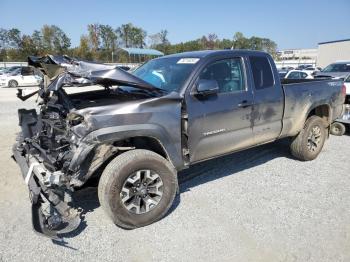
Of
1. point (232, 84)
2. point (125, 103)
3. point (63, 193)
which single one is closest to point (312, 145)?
point (232, 84)

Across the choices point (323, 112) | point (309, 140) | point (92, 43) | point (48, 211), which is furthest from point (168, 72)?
point (92, 43)

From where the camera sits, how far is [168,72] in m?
4.39

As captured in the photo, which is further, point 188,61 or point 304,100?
point 304,100

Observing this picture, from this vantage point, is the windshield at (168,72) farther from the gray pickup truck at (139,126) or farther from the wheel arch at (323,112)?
the wheel arch at (323,112)

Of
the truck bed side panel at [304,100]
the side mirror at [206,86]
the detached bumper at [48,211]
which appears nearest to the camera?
the detached bumper at [48,211]

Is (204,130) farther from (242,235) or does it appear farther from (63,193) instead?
(63,193)

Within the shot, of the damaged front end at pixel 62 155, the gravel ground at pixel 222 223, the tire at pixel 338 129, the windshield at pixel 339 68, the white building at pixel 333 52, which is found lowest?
the gravel ground at pixel 222 223

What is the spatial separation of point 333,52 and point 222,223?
4494cm

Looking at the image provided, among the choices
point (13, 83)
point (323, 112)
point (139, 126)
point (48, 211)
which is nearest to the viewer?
point (48, 211)

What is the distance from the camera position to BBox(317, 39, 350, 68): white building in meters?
40.6

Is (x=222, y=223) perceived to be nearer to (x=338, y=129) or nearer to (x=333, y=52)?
(x=338, y=129)

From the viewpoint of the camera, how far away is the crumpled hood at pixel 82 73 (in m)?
3.38

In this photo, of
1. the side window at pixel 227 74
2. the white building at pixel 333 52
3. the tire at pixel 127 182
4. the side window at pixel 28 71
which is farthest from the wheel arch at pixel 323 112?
the white building at pixel 333 52

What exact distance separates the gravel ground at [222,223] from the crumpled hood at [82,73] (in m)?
1.63
